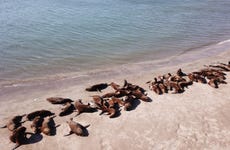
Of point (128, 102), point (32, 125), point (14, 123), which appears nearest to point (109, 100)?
point (128, 102)

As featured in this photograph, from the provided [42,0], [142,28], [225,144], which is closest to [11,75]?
[225,144]

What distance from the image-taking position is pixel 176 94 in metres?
12.5

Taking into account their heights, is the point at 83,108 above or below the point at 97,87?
below

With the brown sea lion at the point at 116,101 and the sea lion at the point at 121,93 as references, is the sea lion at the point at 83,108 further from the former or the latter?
the sea lion at the point at 121,93

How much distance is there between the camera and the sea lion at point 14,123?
9945mm

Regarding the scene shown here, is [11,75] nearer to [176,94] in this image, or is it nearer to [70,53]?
[70,53]

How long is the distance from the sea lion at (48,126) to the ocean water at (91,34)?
468cm

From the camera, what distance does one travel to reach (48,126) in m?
9.98

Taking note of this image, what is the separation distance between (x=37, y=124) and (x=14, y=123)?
0.73m

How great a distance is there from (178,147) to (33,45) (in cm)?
1195

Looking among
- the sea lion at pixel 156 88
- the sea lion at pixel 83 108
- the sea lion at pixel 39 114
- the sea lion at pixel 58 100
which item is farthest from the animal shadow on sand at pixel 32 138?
the sea lion at pixel 156 88

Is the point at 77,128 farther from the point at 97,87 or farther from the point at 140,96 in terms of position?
the point at 97,87

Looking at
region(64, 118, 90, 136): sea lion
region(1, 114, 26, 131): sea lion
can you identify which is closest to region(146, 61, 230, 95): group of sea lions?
region(64, 118, 90, 136): sea lion

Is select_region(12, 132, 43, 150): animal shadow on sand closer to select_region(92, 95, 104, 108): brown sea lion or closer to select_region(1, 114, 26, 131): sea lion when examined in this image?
select_region(1, 114, 26, 131): sea lion
